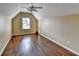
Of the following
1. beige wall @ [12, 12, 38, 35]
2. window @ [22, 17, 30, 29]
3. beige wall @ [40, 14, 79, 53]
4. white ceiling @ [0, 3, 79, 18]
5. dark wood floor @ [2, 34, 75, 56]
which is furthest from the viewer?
window @ [22, 17, 30, 29]

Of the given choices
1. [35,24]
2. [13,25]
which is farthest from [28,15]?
[13,25]

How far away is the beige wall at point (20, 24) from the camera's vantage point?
789 cm

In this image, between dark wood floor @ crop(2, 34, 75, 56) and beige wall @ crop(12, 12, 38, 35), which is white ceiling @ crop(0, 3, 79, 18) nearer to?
dark wood floor @ crop(2, 34, 75, 56)

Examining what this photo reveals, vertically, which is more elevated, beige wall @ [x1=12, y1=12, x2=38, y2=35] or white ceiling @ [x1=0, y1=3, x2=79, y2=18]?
white ceiling @ [x1=0, y1=3, x2=79, y2=18]

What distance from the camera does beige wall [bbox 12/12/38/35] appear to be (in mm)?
7891

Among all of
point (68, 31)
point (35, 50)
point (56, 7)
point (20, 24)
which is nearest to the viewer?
point (56, 7)

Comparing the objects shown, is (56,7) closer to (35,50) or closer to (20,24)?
(35,50)

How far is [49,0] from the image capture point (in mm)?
777

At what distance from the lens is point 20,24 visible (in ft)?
26.9

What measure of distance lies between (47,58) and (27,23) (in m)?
8.15

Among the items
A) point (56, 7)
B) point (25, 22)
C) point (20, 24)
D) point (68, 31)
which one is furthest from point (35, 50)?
point (25, 22)

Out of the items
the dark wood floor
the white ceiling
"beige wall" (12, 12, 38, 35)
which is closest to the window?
"beige wall" (12, 12, 38, 35)

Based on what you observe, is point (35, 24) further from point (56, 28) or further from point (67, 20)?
point (67, 20)

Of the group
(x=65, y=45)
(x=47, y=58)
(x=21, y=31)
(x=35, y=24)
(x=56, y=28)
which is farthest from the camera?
(x=35, y=24)
